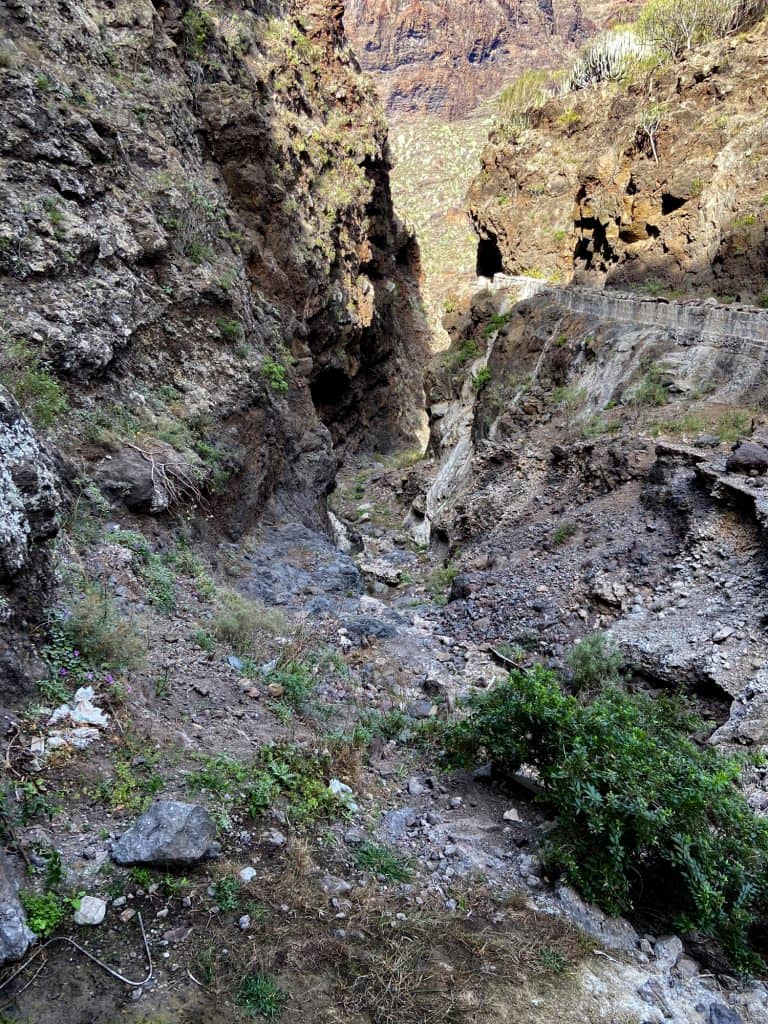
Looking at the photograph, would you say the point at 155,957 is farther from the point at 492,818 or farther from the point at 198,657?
the point at 198,657

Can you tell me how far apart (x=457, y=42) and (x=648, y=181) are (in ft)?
401

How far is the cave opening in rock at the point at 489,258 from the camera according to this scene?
90.4 ft

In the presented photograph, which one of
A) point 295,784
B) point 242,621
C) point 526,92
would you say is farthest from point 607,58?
point 295,784

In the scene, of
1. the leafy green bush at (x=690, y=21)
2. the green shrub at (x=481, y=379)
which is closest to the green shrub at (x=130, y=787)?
the green shrub at (x=481, y=379)

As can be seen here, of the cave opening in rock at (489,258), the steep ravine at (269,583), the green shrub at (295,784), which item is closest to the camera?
the steep ravine at (269,583)

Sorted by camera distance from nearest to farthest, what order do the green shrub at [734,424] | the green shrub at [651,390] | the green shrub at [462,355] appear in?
the green shrub at [734,424], the green shrub at [651,390], the green shrub at [462,355]

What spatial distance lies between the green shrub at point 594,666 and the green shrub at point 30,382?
310 inches

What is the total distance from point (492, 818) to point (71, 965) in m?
3.13

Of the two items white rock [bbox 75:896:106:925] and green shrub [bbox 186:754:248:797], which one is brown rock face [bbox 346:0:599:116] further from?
white rock [bbox 75:896:106:925]

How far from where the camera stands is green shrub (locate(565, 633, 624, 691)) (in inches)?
316

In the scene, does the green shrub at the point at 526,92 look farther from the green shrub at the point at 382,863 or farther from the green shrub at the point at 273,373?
the green shrub at the point at 382,863

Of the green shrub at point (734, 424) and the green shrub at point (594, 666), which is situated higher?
the green shrub at point (734, 424)

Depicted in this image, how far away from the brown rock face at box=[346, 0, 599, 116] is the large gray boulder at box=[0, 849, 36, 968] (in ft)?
423

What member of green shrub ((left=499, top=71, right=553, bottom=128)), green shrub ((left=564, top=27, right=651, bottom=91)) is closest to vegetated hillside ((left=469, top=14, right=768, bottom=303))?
green shrub ((left=564, top=27, right=651, bottom=91))
